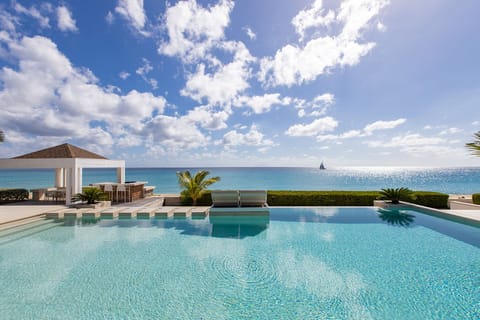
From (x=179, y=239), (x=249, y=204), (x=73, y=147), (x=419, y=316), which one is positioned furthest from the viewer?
(x=73, y=147)

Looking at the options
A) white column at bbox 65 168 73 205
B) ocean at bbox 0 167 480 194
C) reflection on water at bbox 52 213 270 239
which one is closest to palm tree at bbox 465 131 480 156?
reflection on water at bbox 52 213 270 239

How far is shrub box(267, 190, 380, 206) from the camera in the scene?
475 inches

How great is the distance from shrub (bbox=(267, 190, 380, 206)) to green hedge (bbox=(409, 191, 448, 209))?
2.36 m

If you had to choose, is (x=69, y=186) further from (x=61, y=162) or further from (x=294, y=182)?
(x=294, y=182)

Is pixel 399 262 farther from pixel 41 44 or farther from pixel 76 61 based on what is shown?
pixel 76 61

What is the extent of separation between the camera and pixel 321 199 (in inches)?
478

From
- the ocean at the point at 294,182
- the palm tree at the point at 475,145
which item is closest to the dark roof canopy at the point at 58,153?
the ocean at the point at 294,182

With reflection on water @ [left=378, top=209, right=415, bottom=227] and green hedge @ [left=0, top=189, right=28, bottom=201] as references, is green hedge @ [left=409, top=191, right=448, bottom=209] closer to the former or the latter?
reflection on water @ [left=378, top=209, right=415, bottom=227]

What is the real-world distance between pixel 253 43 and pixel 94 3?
9883mm

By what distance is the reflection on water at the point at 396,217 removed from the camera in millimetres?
9027

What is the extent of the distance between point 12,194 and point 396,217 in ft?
75.3

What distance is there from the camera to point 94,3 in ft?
38.3

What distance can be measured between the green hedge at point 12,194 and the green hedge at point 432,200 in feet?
81.6

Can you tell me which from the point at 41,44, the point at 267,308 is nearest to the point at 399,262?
the point at 267,308
